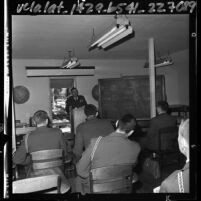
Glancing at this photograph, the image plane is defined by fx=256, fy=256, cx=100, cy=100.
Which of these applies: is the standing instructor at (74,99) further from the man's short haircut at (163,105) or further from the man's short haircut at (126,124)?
the man's short haircut at (126,124)

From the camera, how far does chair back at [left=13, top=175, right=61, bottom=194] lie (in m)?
1.39

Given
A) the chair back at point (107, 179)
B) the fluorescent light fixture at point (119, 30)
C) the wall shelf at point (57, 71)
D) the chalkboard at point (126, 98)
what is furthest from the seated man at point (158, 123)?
the wall shelf at point (57, 71)

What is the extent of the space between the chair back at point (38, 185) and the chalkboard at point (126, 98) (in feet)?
16.8

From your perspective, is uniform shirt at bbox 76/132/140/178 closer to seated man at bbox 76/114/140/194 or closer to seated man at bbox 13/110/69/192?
seated man at bbox 76/114/140/194

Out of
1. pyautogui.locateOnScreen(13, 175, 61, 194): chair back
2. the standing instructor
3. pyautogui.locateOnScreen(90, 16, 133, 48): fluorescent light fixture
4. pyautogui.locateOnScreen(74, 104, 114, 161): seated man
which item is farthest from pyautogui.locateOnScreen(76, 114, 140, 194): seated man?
the standing instructor

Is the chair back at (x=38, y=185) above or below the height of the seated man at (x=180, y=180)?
below

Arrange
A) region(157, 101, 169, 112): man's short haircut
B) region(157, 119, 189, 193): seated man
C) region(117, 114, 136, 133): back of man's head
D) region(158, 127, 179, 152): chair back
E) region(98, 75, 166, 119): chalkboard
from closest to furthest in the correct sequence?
1. region(157, 119, 189, 193): seated man
2. region(117, 114, 136, 133): back of man's head
3. region(158, 127, 179, 152): chair back
4. region(157, 101, 169, 112): man's short haircut
5. region(98, 75, 166, 119): chalkboard

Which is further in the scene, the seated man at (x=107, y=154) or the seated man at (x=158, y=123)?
the seated man at (x=158, y=123)

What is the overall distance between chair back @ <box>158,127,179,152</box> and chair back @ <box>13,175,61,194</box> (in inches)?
76.2

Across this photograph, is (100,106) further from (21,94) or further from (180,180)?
(180,180)

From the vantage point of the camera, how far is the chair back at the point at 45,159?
2.12 metres

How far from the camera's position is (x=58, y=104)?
6.85 meters

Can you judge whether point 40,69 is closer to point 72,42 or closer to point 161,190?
point 72,42
